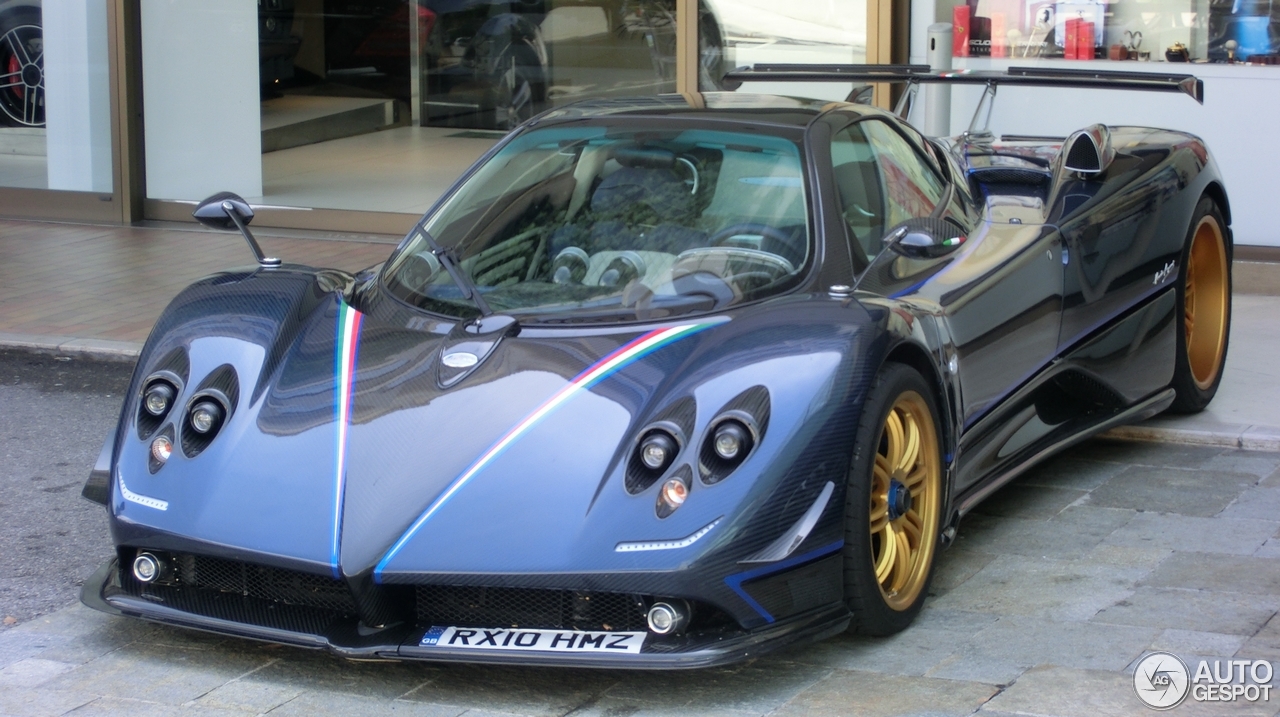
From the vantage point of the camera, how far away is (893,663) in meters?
3.69

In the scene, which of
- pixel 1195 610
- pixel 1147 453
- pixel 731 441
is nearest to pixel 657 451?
pixel 731 441

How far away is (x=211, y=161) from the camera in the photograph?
1165 centimetres

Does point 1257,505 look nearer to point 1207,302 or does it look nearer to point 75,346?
point 1207,302

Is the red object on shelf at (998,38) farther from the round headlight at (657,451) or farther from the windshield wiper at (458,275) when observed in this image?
the round headlight at (657,451)

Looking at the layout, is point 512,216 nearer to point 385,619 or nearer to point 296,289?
point 296,289

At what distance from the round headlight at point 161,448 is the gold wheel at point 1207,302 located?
13.2 feet

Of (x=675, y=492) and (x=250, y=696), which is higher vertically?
(x=675, y=492)

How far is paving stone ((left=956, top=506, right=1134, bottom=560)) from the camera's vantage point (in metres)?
4.58

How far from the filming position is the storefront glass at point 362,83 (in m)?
11.4

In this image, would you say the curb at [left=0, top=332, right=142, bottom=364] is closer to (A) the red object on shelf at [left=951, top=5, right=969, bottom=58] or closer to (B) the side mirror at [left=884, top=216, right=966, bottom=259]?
(B) the side mirror at [left=884, top=216, right=966, bottom=259]

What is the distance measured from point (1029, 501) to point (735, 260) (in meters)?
1.48

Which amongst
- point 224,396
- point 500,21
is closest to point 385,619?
point 224,396

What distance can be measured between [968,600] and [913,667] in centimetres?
55

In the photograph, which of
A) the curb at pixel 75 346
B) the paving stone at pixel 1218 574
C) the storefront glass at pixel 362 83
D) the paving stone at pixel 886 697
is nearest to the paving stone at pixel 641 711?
the paving stone at pixel 886 697
